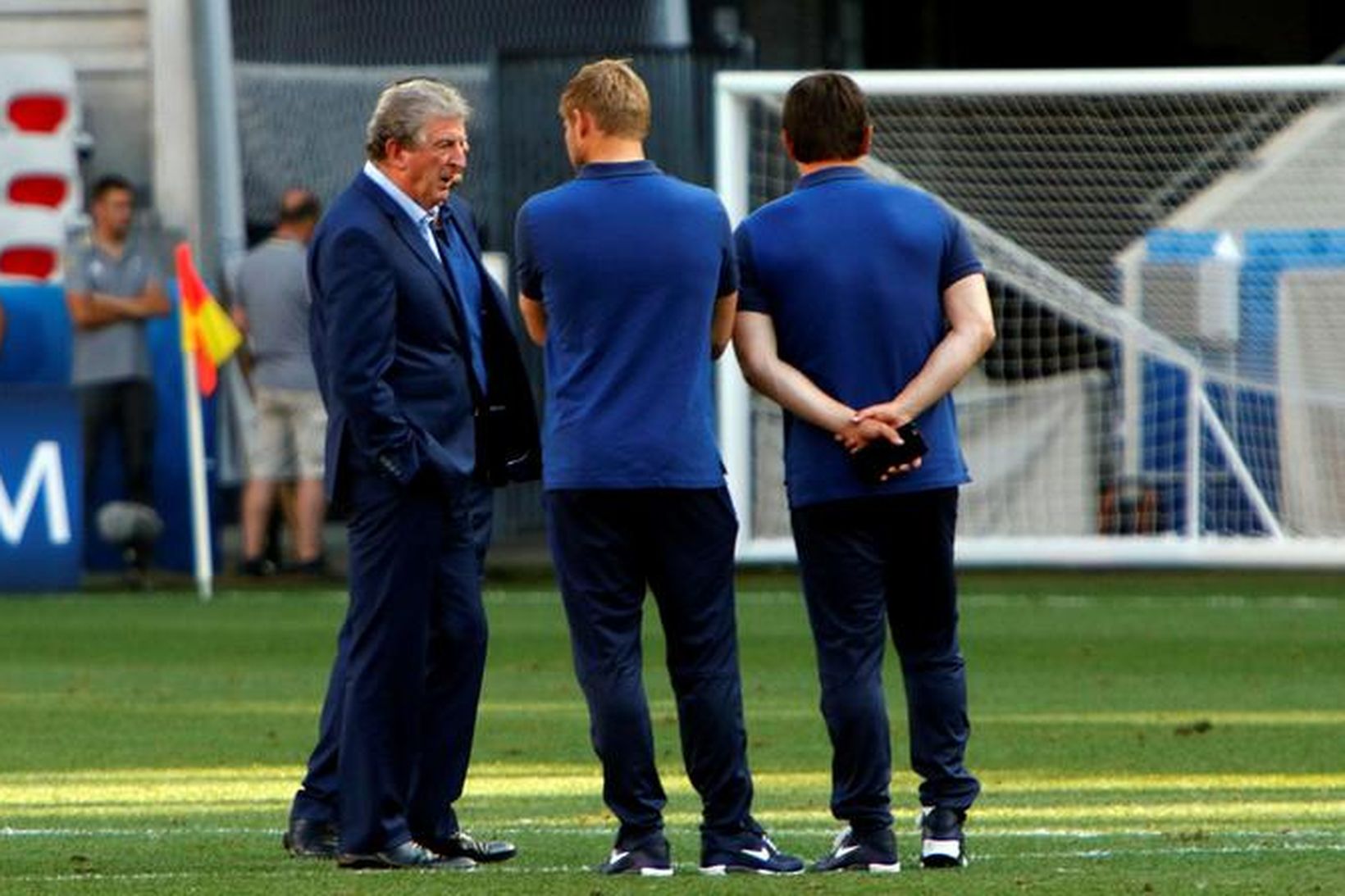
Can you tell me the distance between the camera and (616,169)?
8.01 meters

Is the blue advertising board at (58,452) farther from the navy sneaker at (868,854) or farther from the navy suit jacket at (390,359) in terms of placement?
the navy sneaker at (868,854)

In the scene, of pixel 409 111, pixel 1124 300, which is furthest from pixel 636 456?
pixel 1124 300

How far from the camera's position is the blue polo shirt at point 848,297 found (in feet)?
26.7

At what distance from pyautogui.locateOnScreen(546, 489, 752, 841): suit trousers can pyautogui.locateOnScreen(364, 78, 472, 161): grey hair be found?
899mm

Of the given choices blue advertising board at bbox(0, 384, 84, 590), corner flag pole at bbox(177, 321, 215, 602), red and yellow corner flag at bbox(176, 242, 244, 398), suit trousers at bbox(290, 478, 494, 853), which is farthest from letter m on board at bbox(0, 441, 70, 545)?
suit trousers at bbox(290, 478, 494, 853)

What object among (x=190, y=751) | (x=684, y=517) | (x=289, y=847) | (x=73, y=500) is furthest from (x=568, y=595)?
(x=73, y=500)

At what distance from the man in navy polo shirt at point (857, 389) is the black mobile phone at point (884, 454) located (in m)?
0.02

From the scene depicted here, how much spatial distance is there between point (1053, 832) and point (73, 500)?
9.93 metres

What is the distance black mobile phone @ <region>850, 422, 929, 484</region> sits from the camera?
8031mm

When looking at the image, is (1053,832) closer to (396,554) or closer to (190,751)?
(396,554)

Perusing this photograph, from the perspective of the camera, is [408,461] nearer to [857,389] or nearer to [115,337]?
[857,389]

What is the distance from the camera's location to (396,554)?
8219 mm

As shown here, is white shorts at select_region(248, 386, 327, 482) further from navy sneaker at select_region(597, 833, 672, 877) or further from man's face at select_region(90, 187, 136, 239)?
navy sneaker at select_region(597, 833, 672, 877)

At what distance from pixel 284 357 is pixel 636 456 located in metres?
11.1
